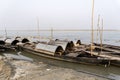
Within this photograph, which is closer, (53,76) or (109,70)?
(53,76)

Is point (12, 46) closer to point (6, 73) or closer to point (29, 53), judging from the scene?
point (29, 53)

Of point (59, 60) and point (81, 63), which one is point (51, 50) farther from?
point (81, 63)

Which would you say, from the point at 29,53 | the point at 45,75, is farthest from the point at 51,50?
the point at 45,75

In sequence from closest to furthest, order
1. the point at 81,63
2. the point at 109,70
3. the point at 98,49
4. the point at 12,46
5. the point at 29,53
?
the point at 109,70 → the point at 81,63 → the point at 98,49 → the point at 29,53 → the point at 12,46

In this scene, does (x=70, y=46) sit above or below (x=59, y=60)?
above

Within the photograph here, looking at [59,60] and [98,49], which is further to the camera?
[98,49]

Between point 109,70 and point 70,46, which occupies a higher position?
point 70,46

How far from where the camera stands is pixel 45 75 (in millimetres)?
9984

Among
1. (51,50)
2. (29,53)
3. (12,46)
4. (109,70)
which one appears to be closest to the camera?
(109,70)

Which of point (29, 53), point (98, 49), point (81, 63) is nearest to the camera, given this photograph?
point (81, 63)

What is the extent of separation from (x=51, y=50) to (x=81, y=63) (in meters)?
3.64

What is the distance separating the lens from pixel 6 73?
9.97m

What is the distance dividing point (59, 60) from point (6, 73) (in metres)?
6.75

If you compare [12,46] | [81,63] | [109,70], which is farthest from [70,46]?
[12,46]
